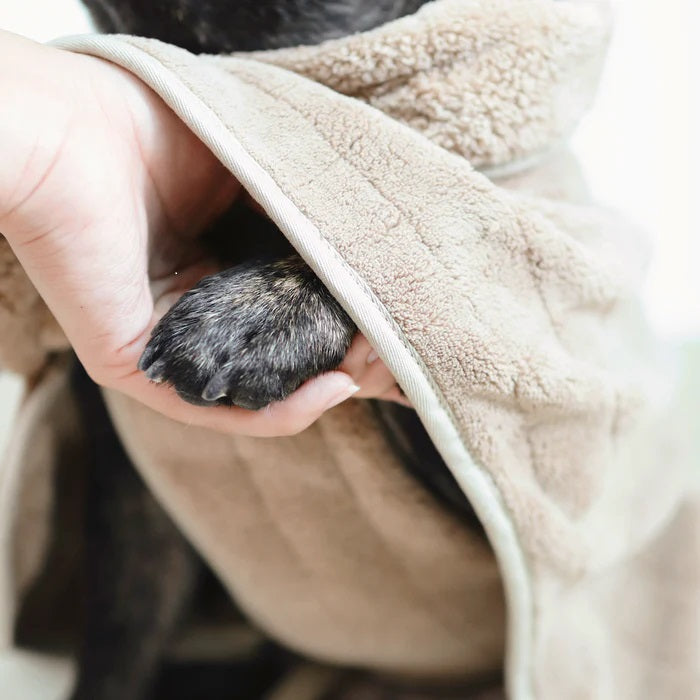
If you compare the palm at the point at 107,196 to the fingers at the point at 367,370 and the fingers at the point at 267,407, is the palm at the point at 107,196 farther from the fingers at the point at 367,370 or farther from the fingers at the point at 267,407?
the fingers at the point at 367,370

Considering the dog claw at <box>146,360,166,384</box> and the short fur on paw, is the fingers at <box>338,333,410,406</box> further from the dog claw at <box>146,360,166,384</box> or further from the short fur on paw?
the dog claw at <box>146,360,166,384</box>

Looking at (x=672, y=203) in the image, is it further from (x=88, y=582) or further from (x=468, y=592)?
(x=88, y=582)

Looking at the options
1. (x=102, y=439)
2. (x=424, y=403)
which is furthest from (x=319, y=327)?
(x=102, y=439)

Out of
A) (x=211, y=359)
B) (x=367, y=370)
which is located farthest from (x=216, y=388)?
(x=367, y=370)

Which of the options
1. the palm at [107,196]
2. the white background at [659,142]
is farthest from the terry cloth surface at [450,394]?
the white background at [659,142]

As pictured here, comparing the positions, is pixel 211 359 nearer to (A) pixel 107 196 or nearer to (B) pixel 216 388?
(B) pixel 216 388

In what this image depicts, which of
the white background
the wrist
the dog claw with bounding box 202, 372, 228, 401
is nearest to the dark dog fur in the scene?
the dog claw with bounding box 202, 372, 228, 401
